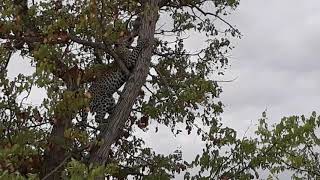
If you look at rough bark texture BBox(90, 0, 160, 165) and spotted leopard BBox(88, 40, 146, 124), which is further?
spotted leopard BBox(88, 40, 146, 124)

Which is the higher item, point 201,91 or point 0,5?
point 0,5

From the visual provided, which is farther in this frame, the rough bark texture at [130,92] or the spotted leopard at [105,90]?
the spotted leopard at [105,90]

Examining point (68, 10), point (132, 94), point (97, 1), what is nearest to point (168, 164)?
point (132, 94)

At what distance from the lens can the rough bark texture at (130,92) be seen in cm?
813

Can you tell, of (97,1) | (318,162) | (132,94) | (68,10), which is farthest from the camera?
(318,162)

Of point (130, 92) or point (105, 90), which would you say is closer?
point (130, 92)

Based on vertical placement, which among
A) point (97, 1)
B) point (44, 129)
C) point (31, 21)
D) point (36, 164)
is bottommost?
point (36, 164)

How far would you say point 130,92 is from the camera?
28.6ft

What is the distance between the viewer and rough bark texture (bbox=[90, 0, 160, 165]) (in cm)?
813

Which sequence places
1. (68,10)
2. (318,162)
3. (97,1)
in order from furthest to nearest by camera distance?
(318,162)
(68,10)
(97,1)

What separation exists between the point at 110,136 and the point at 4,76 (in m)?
1.99

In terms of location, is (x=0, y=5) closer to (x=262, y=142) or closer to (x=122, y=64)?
(x=122, y=64)

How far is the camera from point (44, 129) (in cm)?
890

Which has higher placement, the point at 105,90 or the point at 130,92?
the point at 105,90
